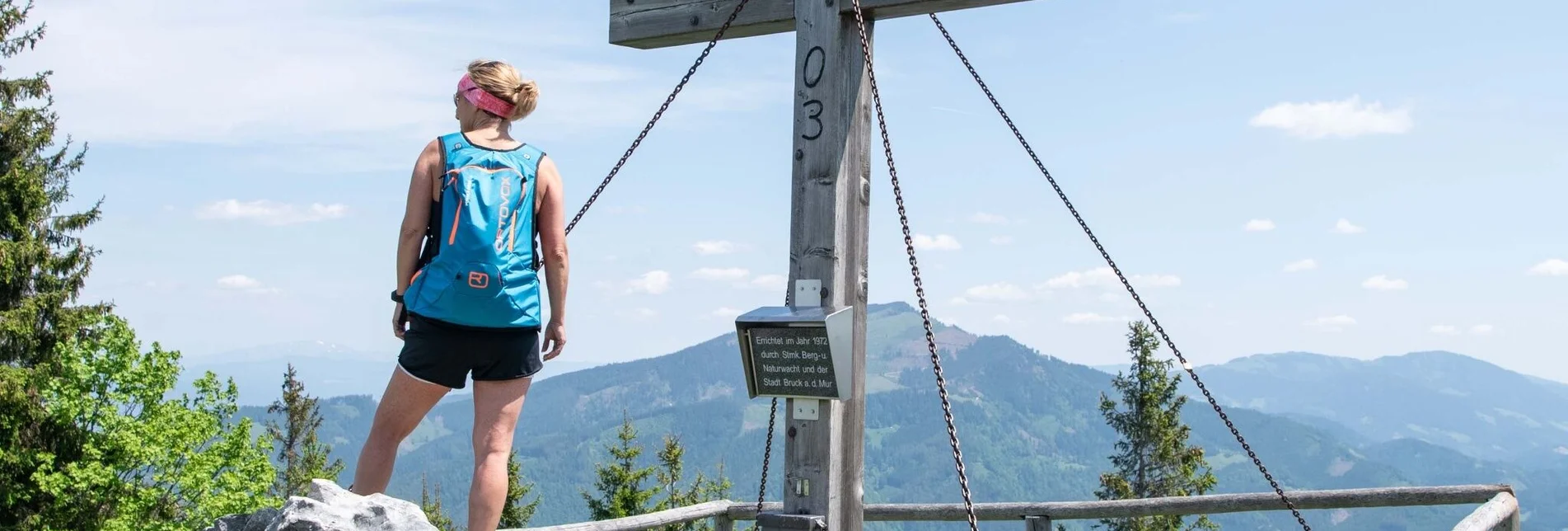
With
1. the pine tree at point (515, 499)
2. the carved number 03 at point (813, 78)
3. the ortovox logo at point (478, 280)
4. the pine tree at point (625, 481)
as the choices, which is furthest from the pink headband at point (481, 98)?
the pine tree at point (625, 481)

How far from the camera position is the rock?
A: 3408 millimetres

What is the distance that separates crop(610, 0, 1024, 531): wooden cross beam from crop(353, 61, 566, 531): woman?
45.7 inches

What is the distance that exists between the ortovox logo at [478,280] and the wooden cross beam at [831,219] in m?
1.44

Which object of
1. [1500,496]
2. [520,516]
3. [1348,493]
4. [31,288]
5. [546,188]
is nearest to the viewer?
[546,188]

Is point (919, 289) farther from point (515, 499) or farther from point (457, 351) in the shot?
point (515, 499)

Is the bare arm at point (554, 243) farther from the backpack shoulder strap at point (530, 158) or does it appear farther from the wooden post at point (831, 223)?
the wooden post at point (831, 223)

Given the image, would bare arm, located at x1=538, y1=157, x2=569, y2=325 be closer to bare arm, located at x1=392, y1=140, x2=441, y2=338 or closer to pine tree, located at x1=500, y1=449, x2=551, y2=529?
bare arm, located at x1=392, y1=140, x2=441, y2=338

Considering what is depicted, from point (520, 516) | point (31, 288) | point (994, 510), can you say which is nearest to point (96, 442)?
point (31, 288)

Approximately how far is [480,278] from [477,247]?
0.28 ft

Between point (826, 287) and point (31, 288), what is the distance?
28769mm

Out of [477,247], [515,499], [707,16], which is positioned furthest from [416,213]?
[515,499]

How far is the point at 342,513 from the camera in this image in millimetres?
3465

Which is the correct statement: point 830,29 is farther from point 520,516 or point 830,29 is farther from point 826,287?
point 520,516

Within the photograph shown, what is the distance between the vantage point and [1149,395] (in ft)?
149
